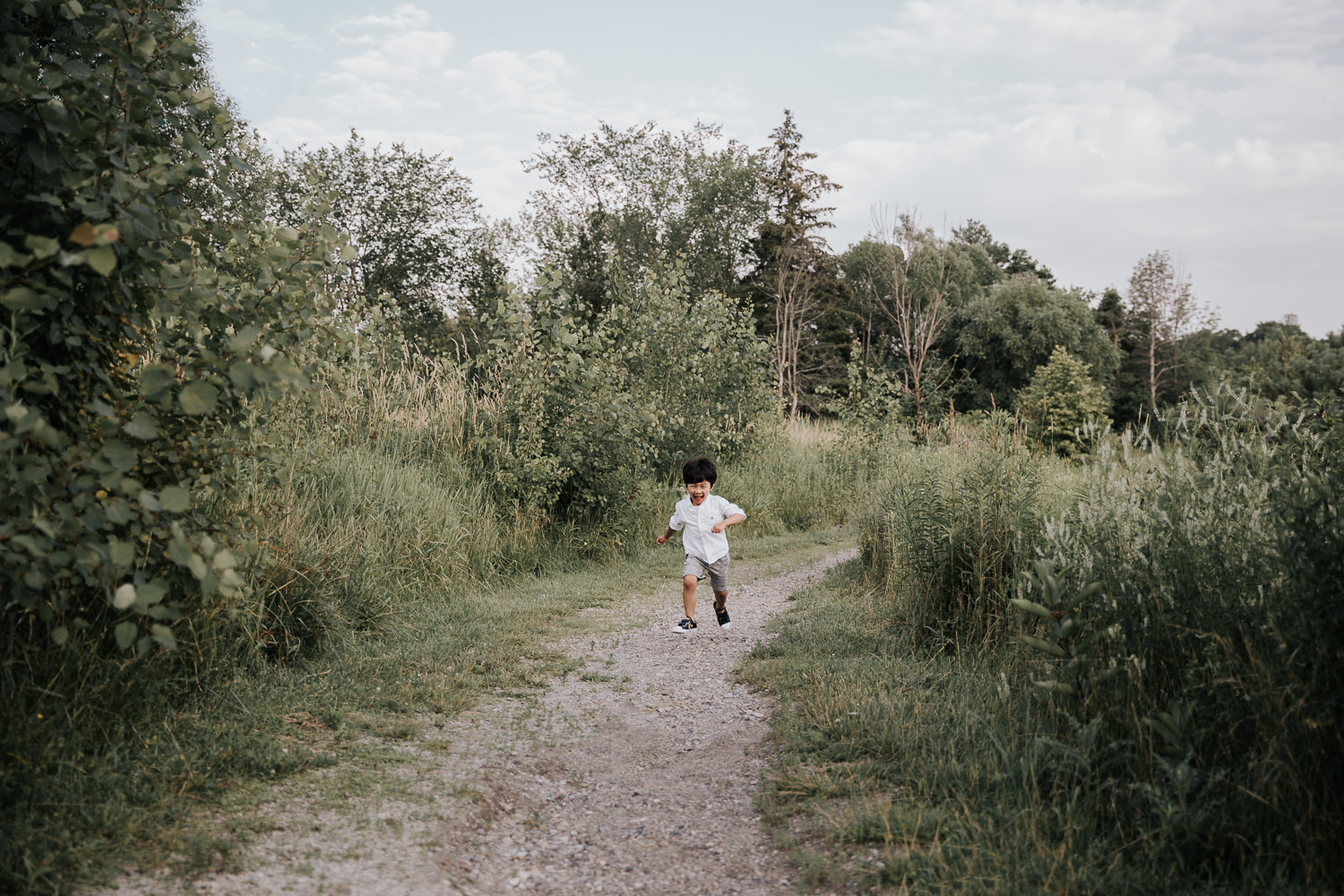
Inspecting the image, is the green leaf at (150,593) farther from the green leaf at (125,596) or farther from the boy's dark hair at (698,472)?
the boy's dark hair at (698,472)

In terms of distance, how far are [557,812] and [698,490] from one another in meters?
3.79

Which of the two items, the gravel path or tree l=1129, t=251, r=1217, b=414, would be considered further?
tree l=1129, t=251, r=1217, b=414

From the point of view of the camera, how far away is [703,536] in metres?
7.05

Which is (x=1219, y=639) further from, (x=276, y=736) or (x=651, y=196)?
(x=651, y=196)

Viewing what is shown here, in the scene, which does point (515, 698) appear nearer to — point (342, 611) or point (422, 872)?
point (342, 611)

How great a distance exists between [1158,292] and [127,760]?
130 ft

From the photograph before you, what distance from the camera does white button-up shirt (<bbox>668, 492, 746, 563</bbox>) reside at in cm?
703

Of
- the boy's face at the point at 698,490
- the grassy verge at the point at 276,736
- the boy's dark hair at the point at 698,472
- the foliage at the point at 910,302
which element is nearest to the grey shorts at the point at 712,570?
the boy's face at the point at 698,490

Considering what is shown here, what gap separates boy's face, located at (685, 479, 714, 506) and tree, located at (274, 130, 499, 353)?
83.4ft

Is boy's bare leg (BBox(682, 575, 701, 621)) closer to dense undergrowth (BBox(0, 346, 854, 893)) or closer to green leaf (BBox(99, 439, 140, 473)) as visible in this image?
dense undergrowth (BBox(0, 346, 854, 893))

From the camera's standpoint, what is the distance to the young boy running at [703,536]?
6.89 meters

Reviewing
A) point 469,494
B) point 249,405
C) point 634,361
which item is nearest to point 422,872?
point 249,405

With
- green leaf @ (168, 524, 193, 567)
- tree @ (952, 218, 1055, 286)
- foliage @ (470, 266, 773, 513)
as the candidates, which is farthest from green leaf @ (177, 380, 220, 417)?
tree @ (952, 218, 1055, 286)

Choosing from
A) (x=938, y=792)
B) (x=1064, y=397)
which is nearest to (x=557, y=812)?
(x=938, y=792)
